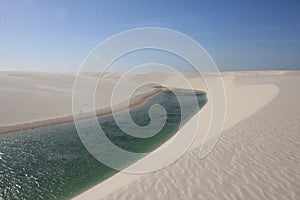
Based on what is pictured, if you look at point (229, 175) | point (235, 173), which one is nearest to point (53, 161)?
point (229, 175)

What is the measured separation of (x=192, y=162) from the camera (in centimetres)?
903

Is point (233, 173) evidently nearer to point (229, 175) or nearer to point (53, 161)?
point (229, 175)

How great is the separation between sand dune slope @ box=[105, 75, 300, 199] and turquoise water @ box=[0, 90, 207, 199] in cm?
257

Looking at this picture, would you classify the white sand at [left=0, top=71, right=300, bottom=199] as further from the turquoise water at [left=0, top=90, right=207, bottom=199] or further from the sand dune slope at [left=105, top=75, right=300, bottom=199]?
the turquoise water at [left=0, top=90, right=207, bottom=199]

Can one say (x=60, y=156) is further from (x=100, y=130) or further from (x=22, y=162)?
(x=100, y=130)

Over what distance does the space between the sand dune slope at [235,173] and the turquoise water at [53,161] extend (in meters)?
2.57

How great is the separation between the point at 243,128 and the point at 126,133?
687cm

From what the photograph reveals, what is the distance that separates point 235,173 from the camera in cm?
768

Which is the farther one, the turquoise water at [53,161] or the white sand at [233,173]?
the turquoise water at [53,161]

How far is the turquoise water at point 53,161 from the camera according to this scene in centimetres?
872

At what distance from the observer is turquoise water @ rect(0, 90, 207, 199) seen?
28.6 feet

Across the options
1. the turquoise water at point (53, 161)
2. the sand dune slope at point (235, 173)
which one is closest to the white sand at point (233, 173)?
the sand dune slope at point (235, 173)

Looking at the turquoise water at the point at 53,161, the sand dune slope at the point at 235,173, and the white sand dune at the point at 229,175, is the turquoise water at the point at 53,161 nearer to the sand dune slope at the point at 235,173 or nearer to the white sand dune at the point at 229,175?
the white sand dune at the point at 229,175

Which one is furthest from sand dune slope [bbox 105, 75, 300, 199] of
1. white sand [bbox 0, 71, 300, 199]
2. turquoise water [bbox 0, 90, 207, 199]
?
turquoise water [bbox 0, 90, 207, 199]
